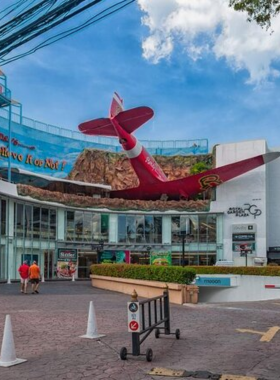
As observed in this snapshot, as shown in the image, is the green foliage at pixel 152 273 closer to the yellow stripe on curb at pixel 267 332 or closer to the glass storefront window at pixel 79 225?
the yellow stripe on curb at pixel 267 332

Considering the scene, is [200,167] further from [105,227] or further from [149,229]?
[105,227]

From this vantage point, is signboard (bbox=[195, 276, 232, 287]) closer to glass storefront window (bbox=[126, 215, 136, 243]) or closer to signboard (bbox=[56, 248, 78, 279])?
signboard (bbox=[56, 248, 78, 279])

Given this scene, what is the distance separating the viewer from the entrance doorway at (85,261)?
139 ft

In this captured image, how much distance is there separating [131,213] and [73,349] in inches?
1498

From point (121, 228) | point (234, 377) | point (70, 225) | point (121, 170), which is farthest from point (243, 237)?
point (234, 377)

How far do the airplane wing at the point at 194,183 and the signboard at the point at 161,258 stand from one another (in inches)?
284

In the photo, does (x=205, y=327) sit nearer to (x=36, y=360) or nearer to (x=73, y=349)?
(x=73, y=349)

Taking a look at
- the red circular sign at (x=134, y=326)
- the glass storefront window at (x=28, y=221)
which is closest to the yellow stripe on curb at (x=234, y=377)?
the red circular sign at (x=134, y=326)

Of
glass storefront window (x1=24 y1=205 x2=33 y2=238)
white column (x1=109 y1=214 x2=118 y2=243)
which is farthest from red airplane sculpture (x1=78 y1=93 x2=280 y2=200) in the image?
glass storefront window (x1=24 y1=205 x2=33 y2=238)

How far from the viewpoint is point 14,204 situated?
1356 inches

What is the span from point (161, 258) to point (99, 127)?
14.6 m

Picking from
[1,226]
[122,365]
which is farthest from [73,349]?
[1,226]

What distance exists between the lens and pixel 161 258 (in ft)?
150

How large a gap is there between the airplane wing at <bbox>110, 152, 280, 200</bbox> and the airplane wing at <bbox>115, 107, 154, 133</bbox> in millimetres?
7354
